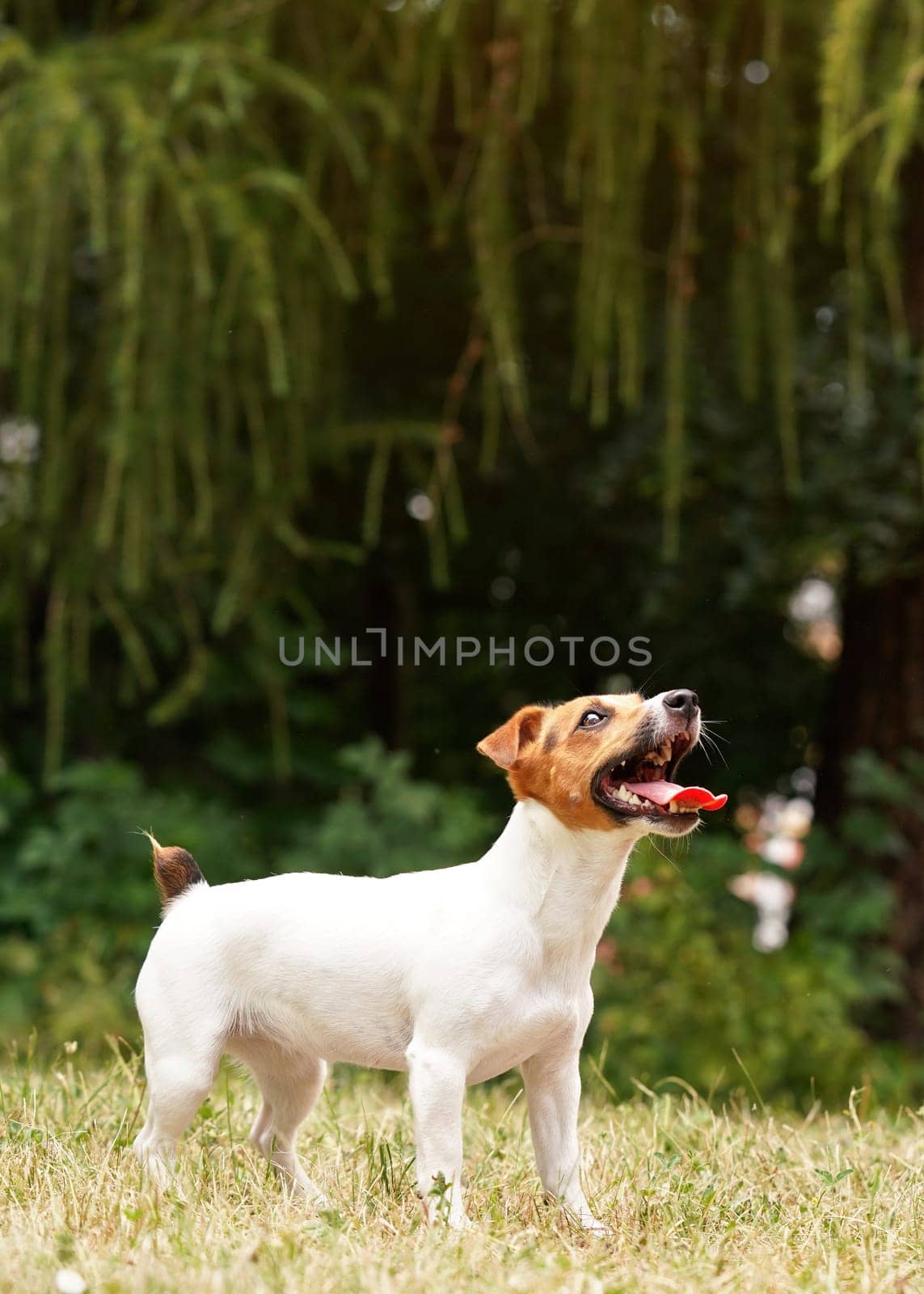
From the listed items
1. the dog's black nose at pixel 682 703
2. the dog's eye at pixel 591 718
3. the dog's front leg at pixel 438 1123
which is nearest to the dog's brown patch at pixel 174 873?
the dog's front leg at pixel 438 1123

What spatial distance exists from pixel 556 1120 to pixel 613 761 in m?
0.63

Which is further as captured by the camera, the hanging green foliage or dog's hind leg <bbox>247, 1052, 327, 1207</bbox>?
the hanging green foliage

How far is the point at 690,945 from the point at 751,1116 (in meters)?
1.14

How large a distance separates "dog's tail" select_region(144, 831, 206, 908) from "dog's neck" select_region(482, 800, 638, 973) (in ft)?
1.99

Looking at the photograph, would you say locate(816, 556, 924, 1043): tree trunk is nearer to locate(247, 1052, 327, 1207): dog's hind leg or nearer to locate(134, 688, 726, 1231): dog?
locate(134, 688, 726, 1231): dog

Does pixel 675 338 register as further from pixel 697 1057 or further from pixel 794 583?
pixel 697 1057

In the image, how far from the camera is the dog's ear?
2467mm

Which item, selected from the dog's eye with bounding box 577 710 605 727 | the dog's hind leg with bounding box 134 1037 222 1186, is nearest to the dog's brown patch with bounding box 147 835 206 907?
the dog's hind leg with bounding box 134 1037 222 1186

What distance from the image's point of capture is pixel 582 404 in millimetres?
5551

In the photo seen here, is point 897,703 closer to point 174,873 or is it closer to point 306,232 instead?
point 306,232

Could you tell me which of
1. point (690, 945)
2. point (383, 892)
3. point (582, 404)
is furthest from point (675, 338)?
point (383, 892)

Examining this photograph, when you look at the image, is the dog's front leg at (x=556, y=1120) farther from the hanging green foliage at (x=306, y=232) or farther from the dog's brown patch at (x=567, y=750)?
the hanging green foliage at (x=306, y=232)

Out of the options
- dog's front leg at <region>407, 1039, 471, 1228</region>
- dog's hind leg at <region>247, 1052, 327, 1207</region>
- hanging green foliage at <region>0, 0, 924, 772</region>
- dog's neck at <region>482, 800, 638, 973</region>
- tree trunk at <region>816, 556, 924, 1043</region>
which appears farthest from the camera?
tree trunk at <region>816, 556, 924, 1043</region>

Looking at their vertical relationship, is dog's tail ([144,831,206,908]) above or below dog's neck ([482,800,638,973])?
below
